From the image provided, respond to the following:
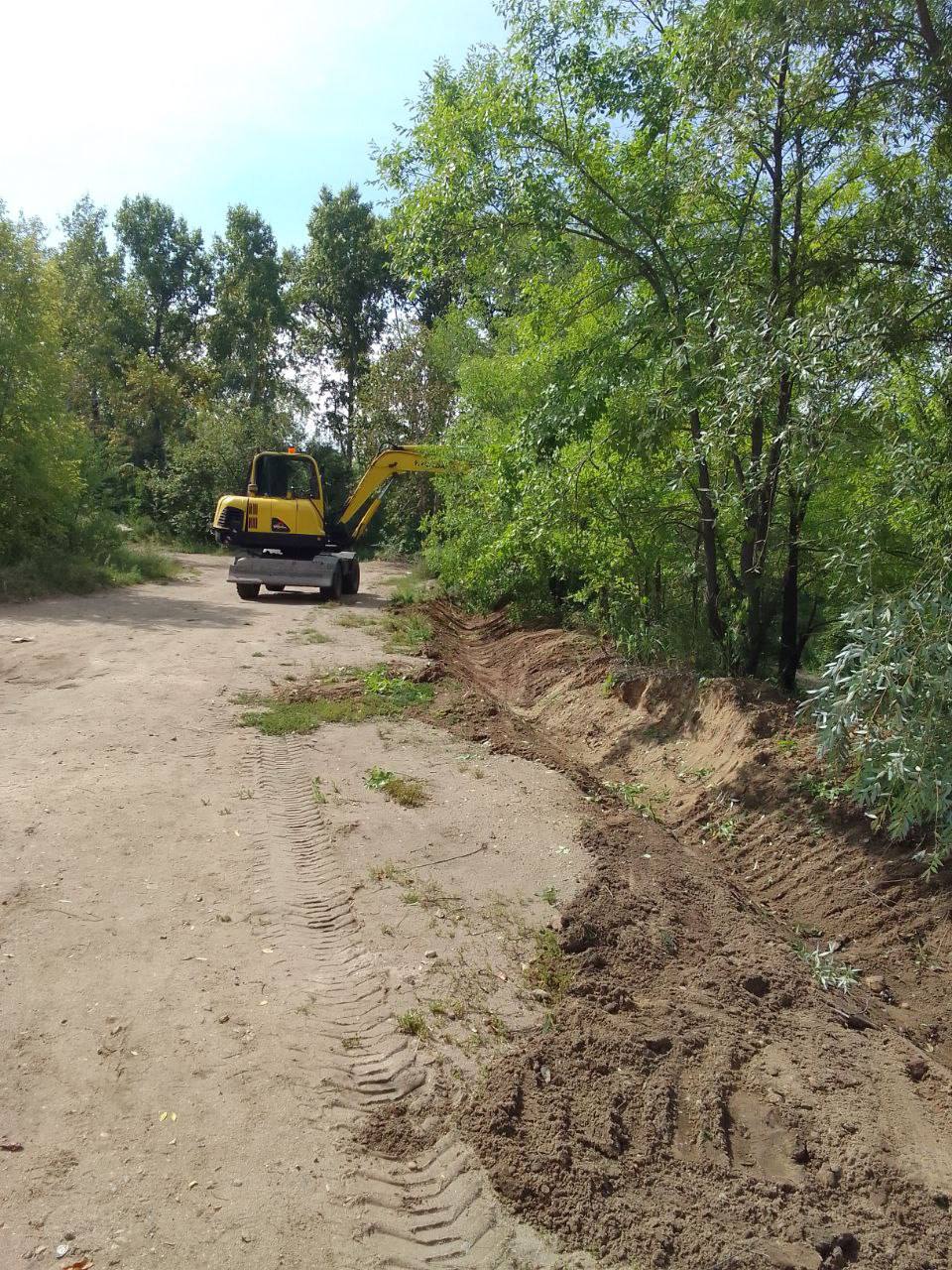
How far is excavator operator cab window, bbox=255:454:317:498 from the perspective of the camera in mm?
20094

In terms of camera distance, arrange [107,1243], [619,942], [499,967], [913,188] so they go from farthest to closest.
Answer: [913,188]
[619,942]
[499,967]
[107,1243]

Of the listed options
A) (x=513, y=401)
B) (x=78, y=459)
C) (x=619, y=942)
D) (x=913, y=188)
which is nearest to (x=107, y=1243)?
(x=619, y=942)

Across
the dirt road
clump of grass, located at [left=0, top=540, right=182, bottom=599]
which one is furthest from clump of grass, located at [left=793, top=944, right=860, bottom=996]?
clump of grass, located at [left=0, top=540, right=182, bottom=599]

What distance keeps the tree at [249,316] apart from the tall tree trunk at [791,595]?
130 feet

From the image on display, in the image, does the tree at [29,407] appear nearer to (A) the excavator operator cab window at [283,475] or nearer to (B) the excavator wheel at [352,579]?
(A) the excavator operator cab window at [283,475]

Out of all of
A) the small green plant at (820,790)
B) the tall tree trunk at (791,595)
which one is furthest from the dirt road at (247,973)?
the tall tree trunk at (791,595)

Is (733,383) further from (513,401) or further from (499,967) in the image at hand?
(513,401)

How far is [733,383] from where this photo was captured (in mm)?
6164

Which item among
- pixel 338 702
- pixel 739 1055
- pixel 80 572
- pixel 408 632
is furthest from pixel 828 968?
pixel 80 572

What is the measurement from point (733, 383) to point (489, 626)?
41.5ft

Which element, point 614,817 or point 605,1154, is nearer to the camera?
point 605,1154

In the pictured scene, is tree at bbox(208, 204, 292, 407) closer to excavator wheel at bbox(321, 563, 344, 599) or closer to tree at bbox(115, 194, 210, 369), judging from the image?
tree at bbox(115, 194, 210, 369)

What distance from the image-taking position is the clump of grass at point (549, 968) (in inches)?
193

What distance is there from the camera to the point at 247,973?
189 inches
